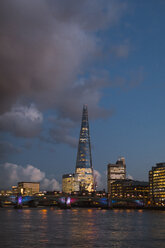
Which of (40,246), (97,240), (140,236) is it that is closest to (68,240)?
(97,240)

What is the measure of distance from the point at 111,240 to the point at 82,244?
6434 millimetres

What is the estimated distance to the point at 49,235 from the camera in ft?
202

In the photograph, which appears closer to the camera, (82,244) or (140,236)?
(82,244)

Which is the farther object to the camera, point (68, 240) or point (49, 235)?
point (49, 235)

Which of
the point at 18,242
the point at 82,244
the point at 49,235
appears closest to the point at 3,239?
the point at 18,242

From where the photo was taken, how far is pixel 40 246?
48531 millimetres

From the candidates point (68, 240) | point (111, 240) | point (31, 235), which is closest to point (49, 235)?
point (31, 235)

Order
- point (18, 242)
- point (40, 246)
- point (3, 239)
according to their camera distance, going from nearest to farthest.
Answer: point (40, 246) < point (18, 242) < point (3, 239)

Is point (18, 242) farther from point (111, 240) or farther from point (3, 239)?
point (111, 240)

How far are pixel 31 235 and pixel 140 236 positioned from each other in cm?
1782

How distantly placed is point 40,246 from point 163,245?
16.4 meters

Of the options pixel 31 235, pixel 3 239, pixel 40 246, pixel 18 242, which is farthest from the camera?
pixel 31 235

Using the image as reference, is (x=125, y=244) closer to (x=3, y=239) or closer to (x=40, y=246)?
(x=40, y=246)

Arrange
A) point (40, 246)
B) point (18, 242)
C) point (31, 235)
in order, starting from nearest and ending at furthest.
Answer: point (40, 246)
point (18, 242)
point (31, 235)
